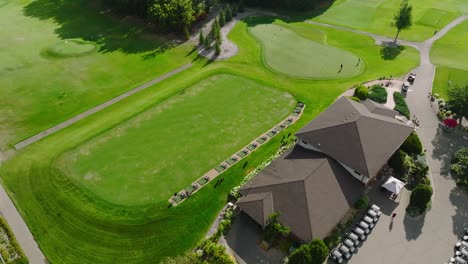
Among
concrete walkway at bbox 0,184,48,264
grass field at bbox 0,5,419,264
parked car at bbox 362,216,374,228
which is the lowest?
concrete walkway at bbox 0,184,48,264

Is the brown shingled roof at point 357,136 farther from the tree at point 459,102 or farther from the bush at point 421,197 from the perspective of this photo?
the tree at point 459,102

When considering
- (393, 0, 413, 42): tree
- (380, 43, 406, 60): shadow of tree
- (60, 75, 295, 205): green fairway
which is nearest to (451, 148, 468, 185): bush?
(60, 75, 295, 205): green fairway

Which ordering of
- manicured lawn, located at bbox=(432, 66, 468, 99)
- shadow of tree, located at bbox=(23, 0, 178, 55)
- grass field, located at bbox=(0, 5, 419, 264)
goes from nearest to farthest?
grass field, located at bbox=(0, 5, 419, 264), manicured lawn, located at bbox=(432, 66, 468, 99), shadow of tree, located at bbox=(23, 0, 178, 55)

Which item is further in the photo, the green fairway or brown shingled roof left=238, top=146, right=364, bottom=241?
the green fairway

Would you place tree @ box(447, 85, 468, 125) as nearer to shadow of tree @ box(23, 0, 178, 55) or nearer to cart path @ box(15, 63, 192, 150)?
cart path @ box(15, 63, 192, 150)

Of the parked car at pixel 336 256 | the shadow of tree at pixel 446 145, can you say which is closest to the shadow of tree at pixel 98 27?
the parked car at pixel 336 256

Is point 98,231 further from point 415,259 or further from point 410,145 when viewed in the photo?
point 410,145

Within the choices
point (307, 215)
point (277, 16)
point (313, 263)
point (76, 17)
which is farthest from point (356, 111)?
point (76, 17)
